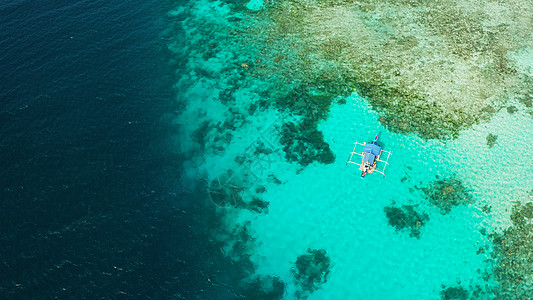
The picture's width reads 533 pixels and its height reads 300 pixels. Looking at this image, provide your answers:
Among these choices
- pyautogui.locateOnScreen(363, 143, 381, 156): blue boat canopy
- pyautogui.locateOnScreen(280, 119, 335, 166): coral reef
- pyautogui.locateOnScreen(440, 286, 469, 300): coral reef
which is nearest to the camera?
pyautogui.locateOnScreen(440, 286, 469, 300): coral reef

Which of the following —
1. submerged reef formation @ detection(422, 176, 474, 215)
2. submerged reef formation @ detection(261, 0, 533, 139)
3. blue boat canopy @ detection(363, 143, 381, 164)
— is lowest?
submerged reef formation @ detection(422, 176, 474, 215)

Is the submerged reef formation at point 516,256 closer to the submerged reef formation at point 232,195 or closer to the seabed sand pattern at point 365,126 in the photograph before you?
the seabed sand pattern at point 365,126

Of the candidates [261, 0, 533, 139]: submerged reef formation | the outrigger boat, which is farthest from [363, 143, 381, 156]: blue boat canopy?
[261, 0, 533, 139]: submerged reef formation

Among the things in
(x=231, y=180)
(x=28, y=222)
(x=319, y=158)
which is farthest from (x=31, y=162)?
(x=319, y=158)

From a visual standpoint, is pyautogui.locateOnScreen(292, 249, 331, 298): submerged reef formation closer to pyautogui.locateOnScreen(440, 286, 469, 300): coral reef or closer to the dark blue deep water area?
the dark blue deep water area

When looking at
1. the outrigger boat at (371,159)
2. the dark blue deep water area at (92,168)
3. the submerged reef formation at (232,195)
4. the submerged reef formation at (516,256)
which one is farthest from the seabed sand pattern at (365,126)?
the dark blue deep water area at (92,168)

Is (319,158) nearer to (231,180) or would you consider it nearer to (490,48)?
(231,180)

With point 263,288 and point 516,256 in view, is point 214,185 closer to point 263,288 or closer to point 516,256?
point 263,288
